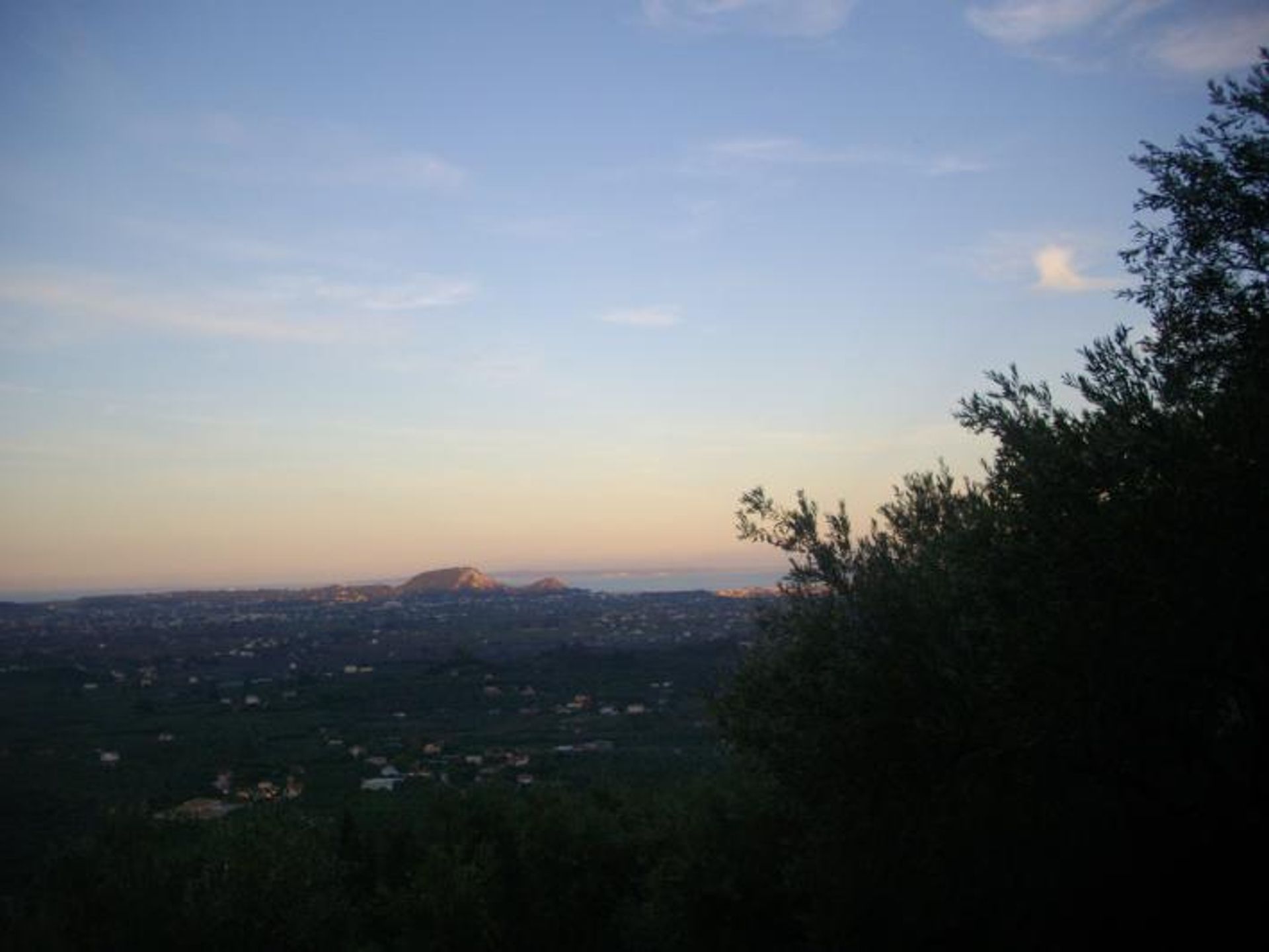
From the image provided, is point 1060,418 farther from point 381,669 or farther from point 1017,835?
point 381,669

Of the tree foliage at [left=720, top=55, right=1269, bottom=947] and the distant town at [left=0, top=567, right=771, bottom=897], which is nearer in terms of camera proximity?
the tree foliage at [left=720, top=55, right=1269, bottom=947]

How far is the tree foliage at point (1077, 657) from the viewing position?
8625mm

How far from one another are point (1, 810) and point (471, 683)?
66.0 metres

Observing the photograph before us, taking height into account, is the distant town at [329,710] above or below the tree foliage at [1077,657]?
below

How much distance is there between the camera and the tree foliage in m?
8.62

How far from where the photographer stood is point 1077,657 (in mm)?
8977

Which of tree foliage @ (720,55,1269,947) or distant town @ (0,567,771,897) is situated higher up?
tree foliage @ (720,55,1269,947)

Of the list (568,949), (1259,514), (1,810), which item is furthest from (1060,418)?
(1,810)

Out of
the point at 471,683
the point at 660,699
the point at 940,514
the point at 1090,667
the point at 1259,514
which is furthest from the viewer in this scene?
the point at 471,683

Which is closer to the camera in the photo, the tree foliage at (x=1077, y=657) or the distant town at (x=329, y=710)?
the tree foliage at (x=1077, y=657)

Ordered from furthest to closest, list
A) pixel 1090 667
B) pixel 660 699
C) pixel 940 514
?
pixel 660 699 → pixel 940 514 → pixel 1090 667

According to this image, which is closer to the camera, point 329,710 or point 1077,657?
point 1077,657

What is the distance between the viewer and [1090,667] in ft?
29.3

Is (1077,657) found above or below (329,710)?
above
